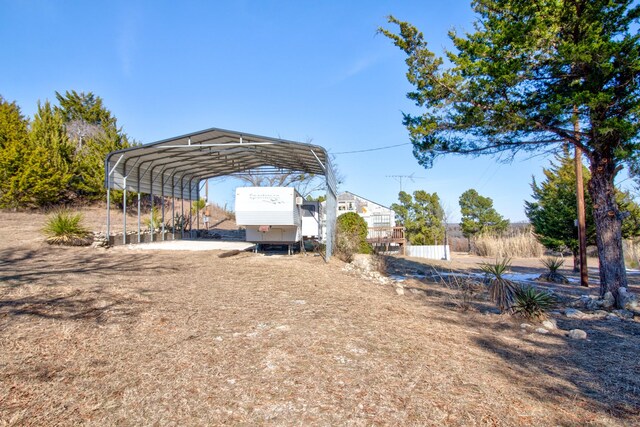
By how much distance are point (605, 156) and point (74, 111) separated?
34266 millimetres

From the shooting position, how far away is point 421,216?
35594 millimetres

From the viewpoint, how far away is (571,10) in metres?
7.81

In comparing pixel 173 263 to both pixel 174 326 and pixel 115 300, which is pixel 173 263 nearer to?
pixel 115 300

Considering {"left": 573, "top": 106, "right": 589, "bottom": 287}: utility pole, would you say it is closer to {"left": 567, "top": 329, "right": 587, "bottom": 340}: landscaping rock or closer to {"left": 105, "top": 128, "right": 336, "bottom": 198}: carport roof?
{"left": 105, "top": 128, "right": 336, "bottom": 198}: carport roof

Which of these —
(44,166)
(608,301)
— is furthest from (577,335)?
(44,166)

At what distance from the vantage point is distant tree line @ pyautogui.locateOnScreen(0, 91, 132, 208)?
19.0 m

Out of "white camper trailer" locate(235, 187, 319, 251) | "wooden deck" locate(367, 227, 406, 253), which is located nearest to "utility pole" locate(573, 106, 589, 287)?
"white camper trailer" locate(235, 187, 319, 251)

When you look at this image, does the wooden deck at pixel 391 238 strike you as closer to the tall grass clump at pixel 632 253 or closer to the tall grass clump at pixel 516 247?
the tall grass clump at pixel 516 247

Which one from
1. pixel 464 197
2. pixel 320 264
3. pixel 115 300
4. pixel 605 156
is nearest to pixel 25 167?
pixel 320 264

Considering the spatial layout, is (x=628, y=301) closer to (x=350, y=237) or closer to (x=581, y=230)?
(x=581, y=230)

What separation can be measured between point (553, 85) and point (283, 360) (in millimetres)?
8113

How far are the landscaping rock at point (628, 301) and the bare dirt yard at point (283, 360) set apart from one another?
0.83 m

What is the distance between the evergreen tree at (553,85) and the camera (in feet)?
24.4

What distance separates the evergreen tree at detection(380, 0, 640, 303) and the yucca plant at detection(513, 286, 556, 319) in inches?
105
